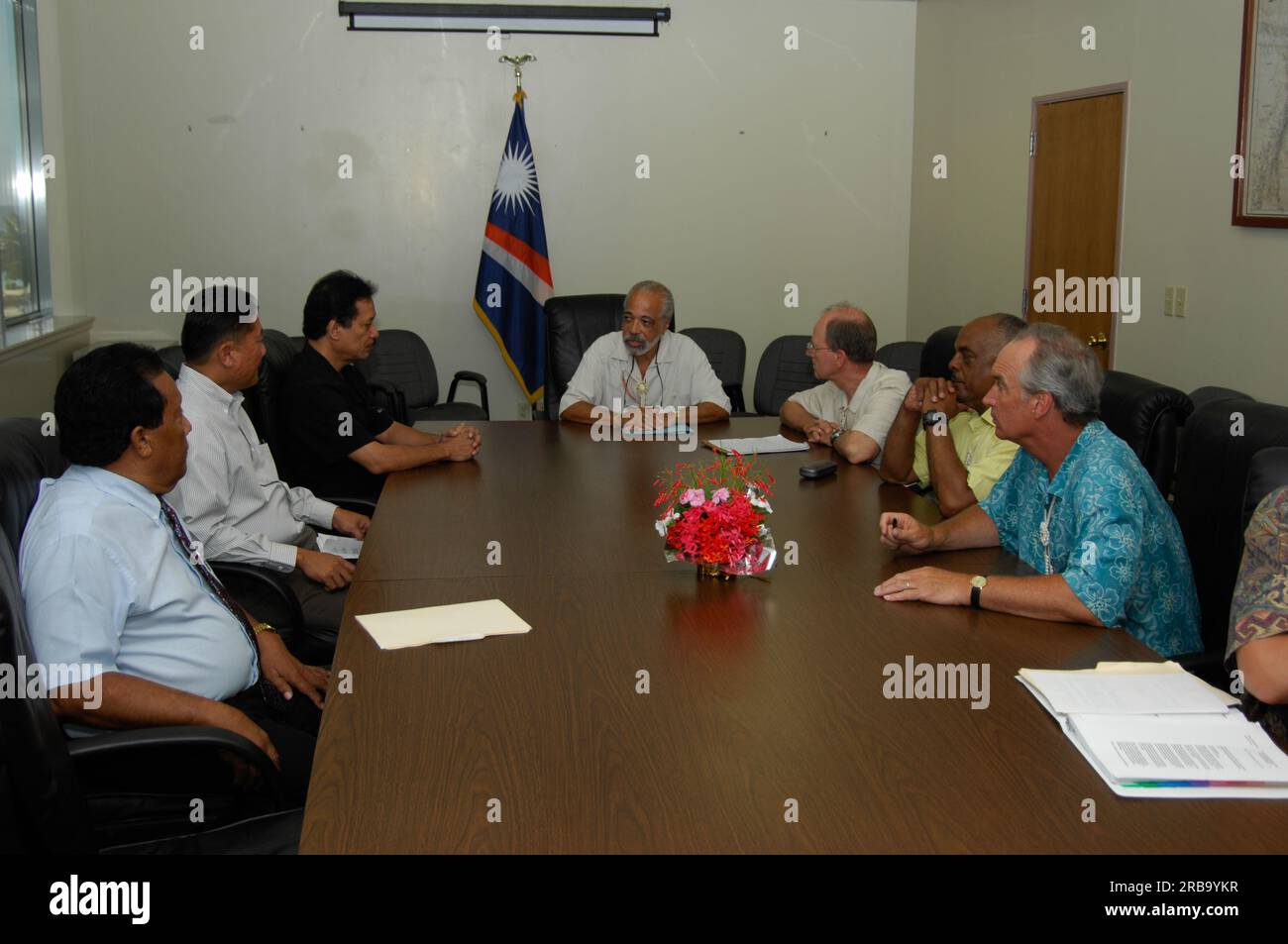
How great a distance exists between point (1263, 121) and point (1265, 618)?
2772 mm

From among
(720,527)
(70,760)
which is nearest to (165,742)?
(70,760)

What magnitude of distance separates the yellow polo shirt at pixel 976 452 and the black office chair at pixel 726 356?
2.17 meters

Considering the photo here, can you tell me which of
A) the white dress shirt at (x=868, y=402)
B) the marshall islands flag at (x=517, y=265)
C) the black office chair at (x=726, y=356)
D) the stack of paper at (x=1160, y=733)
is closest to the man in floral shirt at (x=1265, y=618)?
the stack of paper at (x=1160, y=733)

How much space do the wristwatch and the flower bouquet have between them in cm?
43

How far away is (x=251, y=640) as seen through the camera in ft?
7.75

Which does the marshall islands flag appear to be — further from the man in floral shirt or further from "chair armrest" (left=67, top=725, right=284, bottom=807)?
Answer: the man in floral shirt

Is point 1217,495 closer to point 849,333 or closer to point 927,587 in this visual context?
point 927,587

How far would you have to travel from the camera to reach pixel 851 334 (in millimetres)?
3949

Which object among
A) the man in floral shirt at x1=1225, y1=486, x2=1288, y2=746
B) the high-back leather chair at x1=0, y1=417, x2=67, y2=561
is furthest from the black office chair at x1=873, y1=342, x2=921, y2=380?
the high-back leather chair at x1=0, y1=417, x2=67, y2=561

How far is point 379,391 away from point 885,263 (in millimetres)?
3135

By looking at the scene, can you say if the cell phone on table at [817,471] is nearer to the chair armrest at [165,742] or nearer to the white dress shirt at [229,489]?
the white dress shirt at [229,489]

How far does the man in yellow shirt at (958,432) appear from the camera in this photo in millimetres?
3121
